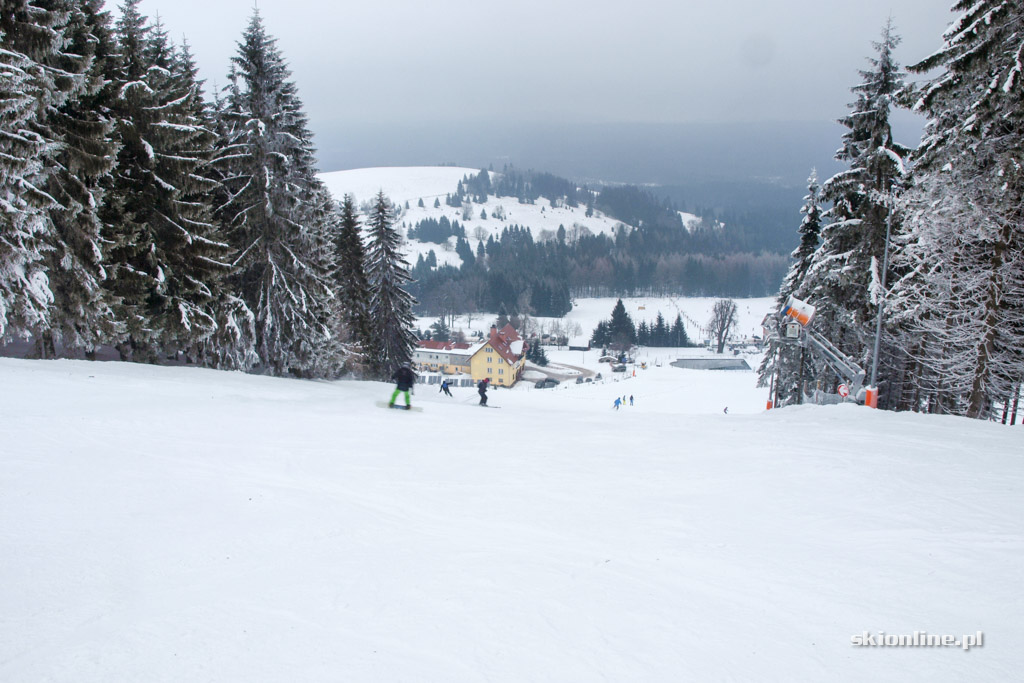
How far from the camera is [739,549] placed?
554 cm

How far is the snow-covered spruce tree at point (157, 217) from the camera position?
15844 mm

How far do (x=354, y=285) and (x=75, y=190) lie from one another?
16.8 metres

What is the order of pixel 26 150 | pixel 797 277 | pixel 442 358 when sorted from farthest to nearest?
pixel 442 358 → pixel 797 277 → pixel 26 150

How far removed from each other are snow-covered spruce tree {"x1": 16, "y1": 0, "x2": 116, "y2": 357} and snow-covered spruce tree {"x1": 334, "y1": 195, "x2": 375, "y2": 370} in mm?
15546

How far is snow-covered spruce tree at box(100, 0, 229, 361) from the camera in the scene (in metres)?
15.8

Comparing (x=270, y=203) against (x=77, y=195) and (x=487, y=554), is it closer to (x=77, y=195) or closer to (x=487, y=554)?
(x=77, y=195)

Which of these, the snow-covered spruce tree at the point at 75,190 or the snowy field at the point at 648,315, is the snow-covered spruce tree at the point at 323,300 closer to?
the snow-covered spruce tree at the point at 75,190

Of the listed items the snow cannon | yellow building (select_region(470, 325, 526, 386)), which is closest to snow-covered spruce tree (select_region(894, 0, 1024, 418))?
the snow cannon

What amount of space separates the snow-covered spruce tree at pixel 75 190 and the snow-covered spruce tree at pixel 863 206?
23.2m

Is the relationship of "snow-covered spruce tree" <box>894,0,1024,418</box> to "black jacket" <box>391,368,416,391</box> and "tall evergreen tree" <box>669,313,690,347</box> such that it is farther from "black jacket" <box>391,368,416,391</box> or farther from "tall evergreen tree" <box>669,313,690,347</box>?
"tall evergreen tree" <box>669,313,690,347</box>

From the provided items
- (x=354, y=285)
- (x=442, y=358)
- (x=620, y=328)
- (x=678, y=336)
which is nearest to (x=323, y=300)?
(x=354, y=285)

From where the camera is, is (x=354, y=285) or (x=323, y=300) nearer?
(x=323, y=300)

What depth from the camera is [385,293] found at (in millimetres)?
33094

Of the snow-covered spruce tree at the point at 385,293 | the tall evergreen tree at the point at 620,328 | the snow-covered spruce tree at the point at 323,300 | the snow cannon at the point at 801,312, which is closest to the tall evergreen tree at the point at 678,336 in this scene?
the tall evergreen tree at the point at 620,328
